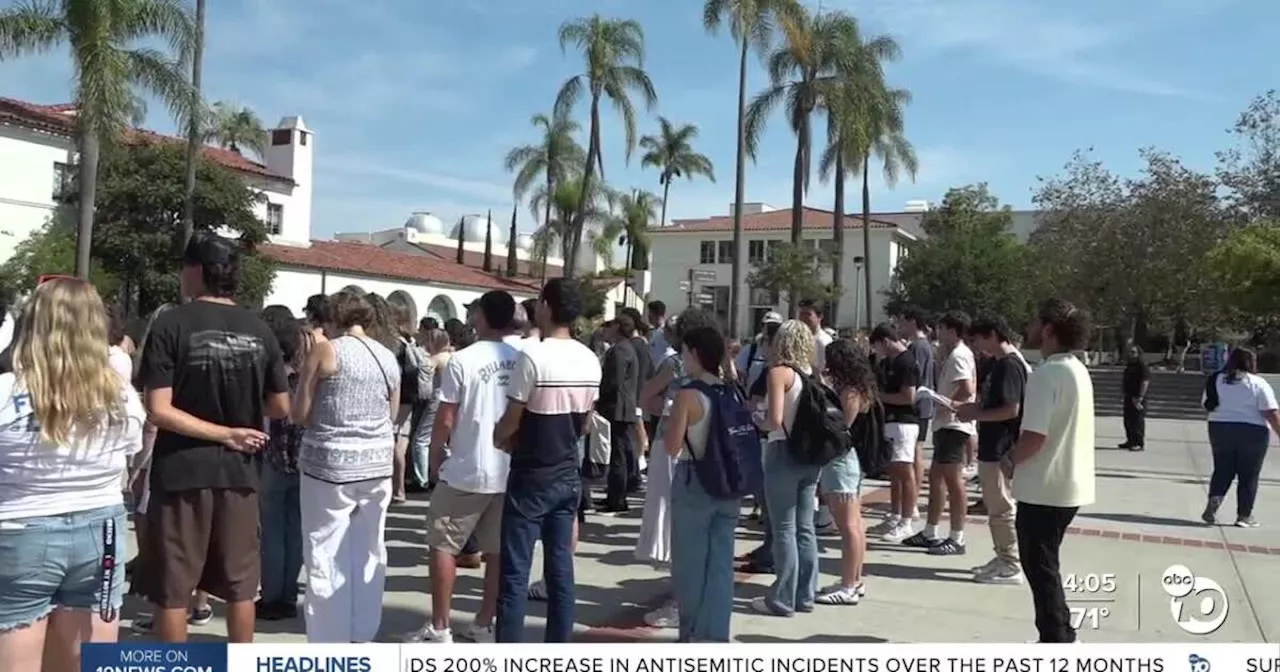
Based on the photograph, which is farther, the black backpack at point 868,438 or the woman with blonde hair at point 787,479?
the black backpack at point 868,438

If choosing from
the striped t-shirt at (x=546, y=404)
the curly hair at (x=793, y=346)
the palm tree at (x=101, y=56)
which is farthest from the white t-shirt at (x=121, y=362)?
the palm tree at (x=101, y=56)

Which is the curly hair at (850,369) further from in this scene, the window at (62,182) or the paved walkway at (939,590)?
the window at (62,182)

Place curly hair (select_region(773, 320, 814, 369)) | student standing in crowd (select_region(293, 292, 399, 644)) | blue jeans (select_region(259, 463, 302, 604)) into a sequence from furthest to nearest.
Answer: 1. curly hair (select_region(773, 320, 814, 369))
2. blue jeans (select_region(259, 463, 302, 604))
3. student standing in crowd (select_region(293, 292, 399, 644))

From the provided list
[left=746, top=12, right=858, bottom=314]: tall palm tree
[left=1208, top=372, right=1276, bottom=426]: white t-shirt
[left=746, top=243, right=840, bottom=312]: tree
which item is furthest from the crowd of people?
[left=746, top=243, right=840, bottom=312]: tree

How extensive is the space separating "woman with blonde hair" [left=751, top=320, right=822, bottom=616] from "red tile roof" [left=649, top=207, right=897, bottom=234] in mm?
55076

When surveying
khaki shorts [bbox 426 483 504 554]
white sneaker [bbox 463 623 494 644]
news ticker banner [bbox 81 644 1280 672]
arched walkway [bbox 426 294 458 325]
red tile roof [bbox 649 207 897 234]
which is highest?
red tile roof [bbox 649 207 897 234]

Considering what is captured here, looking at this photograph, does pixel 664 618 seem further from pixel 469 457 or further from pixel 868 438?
pixel 868 438

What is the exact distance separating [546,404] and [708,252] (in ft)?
195

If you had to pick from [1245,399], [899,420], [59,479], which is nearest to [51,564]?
[59,479]

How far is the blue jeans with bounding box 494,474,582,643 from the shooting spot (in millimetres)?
4648

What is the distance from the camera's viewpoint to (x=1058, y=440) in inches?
191

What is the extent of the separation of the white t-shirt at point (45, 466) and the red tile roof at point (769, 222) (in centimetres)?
5814

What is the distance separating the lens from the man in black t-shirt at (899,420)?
7789 mm

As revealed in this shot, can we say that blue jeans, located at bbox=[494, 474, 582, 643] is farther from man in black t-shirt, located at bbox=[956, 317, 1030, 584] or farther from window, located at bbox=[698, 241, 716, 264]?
window, located at bbox=[698, 241, 716, 264]
